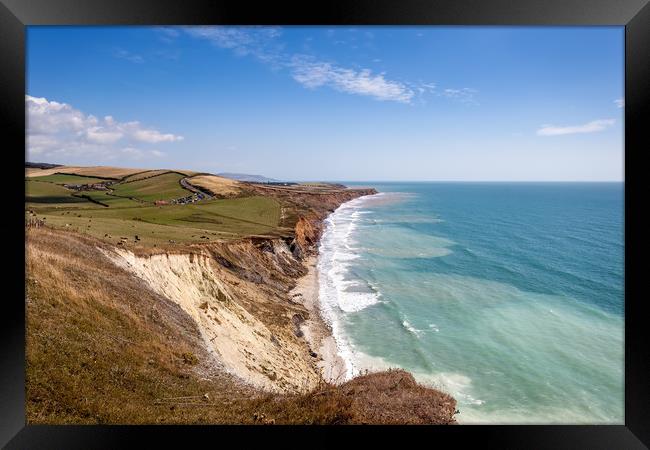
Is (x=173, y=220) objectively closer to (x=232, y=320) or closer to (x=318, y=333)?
(x=232, y=320)

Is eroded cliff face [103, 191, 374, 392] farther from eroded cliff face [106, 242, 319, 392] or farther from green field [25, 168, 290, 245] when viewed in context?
green field [25, 168, 290, 245]

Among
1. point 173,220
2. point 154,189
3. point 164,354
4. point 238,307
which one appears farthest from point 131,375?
point 154,189

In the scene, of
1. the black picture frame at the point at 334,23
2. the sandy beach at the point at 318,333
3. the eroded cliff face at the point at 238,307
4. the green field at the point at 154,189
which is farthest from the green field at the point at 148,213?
the black picture frame at the point at 334,23

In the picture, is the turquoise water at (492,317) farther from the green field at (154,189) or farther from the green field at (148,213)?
the green field at (154,189)

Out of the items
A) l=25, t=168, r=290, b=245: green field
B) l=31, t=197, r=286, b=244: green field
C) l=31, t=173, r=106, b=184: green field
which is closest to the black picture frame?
l=25, t=168, r=290, b=245: green field

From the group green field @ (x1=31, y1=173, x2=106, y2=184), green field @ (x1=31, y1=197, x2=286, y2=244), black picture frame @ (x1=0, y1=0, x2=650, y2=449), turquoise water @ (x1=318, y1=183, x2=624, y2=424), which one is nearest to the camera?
black picture frame @ (x1=0, y1=0, x2=650, y2=449)

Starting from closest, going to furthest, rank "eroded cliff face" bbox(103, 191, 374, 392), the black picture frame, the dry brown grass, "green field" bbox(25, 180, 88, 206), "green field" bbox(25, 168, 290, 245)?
1. the black picture frame
2. the dry brown grass
3. "eroded cliff face" bbox(103, 191, 374, 392)
4. "green field" bbox(25, 168, 290, 245)
5. "green field" bbox(25, 180, 88, 206)

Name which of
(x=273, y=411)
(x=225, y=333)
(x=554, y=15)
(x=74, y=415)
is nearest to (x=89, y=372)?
(x=74, y=415)
